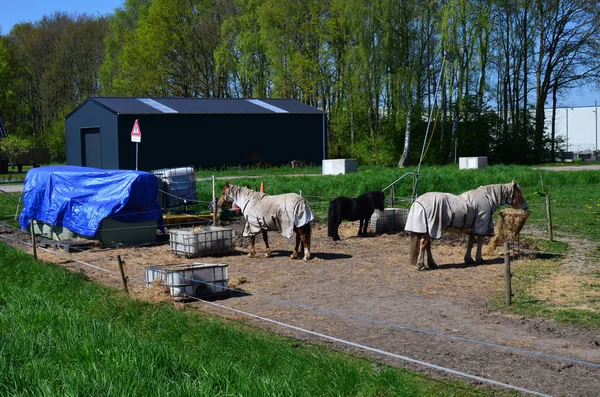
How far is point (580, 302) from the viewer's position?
11.3m

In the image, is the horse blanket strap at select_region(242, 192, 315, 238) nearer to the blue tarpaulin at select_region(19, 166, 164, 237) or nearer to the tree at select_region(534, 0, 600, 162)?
the blue tarpaulin at select_region(19, 166, 164, 237)

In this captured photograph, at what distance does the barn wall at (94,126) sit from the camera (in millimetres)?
39438

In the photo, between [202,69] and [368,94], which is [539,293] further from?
[202,69]

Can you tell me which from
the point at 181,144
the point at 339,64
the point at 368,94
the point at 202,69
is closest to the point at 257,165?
the point at 181,144

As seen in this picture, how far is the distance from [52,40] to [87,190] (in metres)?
66.8

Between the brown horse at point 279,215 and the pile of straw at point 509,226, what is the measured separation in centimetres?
375

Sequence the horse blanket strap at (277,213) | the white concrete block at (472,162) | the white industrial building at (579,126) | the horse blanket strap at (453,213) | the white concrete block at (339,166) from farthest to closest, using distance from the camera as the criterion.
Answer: the white industrial building at (579,126), the white concrete block at (472,162), the white concrete block at (339,166), the horse blanket strap at (277,213), the horse blanket strap at (453,213)

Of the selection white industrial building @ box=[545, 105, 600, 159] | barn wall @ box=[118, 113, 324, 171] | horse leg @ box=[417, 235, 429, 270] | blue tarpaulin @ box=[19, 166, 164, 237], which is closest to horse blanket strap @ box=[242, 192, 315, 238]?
horse leg @ box=[417, 235, 429, 270]

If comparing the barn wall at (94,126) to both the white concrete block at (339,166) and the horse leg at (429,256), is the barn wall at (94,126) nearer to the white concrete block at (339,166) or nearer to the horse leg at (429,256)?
the white concrete block at (339,166)

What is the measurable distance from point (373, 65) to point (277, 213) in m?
32.8

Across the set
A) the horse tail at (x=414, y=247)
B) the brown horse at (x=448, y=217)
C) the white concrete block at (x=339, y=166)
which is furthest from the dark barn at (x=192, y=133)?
the brown horse at (x=448, y=217)

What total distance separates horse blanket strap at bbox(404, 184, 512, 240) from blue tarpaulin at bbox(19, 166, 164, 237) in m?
7.06

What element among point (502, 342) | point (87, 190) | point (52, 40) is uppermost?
point (52, 40)

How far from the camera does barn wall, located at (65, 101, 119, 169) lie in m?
39.4
